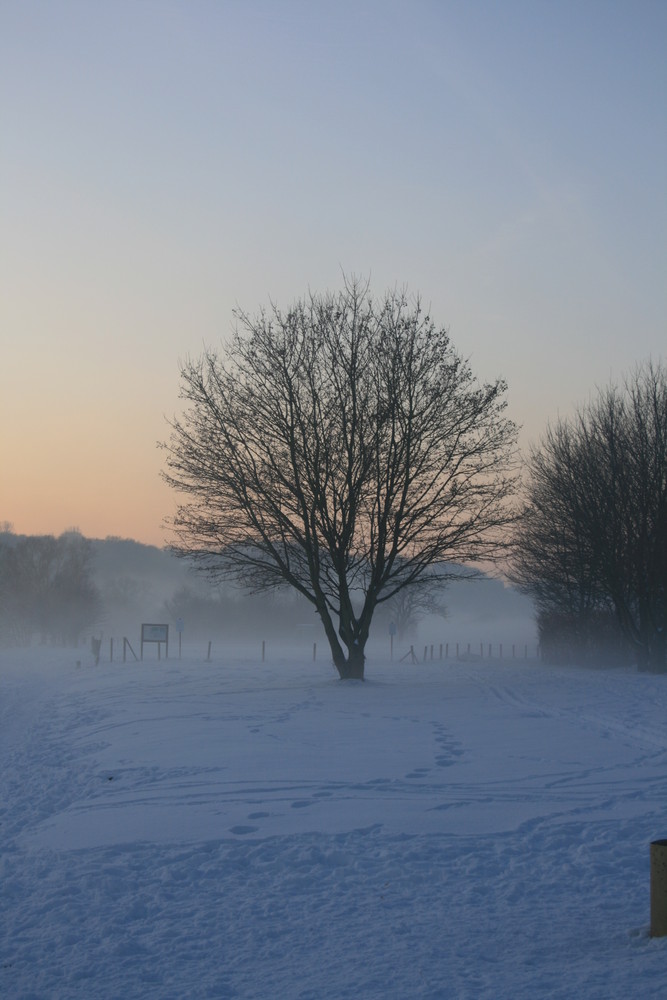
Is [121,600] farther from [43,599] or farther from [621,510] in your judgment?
[621,510]

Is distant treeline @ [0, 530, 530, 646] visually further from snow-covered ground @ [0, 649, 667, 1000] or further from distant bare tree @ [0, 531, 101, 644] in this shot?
snow-covered ground @ [0, 649, 667, 1000]

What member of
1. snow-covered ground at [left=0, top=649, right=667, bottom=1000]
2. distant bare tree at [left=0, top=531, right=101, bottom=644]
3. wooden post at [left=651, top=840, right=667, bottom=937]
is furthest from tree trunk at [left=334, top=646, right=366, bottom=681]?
distant bare tree at [left=0, top=531, right=101, bottom=644]

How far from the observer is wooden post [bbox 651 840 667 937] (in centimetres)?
539

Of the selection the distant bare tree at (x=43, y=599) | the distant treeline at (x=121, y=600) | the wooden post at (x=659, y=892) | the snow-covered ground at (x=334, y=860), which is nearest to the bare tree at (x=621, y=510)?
the distant treeline at (x=121, y=600)

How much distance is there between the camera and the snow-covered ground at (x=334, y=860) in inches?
206

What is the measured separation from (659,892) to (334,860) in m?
3.17

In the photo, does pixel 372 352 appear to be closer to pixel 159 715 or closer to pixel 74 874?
pixel 159 715

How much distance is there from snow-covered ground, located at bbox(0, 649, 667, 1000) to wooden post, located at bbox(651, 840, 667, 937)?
14 cm

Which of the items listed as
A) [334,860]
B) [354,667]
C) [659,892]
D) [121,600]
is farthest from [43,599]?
[659,892]

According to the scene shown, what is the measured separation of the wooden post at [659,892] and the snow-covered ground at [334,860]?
142 millimetres

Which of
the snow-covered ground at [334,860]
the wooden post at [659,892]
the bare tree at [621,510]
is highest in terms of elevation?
the bare tree at [621,510]

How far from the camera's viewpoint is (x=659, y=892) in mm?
5426

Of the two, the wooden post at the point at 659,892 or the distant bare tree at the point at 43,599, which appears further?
the distant bare tree at the point at 43,599

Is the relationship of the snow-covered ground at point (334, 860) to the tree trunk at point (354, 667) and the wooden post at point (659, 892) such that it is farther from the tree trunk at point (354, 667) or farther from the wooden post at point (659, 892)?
the tree trunk at point (354, 667)
